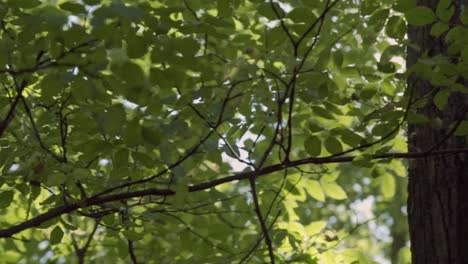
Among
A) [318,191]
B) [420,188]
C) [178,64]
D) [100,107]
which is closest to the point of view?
[178,64]

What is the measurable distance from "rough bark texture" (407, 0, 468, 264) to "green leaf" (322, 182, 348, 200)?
904 millimetres

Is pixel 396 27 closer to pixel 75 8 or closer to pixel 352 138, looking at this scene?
pixel 352 138

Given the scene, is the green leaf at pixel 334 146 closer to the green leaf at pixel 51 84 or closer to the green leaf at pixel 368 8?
the green leaf at pixel 368 8

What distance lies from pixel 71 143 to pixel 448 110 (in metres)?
1.81

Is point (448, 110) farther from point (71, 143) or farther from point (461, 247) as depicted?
point (71, 143)

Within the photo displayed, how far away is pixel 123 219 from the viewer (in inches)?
131

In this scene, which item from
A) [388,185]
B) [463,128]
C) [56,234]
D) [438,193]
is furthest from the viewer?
[388,185]

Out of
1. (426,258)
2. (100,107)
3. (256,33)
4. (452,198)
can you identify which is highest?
(256,33)

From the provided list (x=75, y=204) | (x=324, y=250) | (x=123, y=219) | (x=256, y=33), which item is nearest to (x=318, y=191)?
(x=324, y=250)

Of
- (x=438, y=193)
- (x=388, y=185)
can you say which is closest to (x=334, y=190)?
(x=388, y=185)

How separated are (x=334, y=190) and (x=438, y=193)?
3.70 ft

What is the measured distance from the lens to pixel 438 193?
3.33 m

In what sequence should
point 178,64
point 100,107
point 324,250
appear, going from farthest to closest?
point 324,250
point 100,107
point 178,64

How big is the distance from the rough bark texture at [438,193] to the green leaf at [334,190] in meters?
0.90
